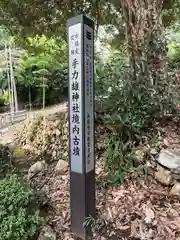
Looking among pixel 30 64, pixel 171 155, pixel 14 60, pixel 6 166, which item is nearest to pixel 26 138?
pixel 6 166

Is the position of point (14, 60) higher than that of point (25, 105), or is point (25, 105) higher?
point (14, 60)

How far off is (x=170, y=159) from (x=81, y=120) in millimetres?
910

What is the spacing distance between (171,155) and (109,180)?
1.95 ft

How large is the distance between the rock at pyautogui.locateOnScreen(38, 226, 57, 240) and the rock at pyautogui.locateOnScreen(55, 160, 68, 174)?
3.01 feet

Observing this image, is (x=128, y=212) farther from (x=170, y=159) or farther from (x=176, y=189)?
(x=170, y=159)

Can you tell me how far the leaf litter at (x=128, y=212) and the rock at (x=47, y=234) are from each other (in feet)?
0.18

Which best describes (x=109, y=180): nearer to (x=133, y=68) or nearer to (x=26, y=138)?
(x=133, y=68)

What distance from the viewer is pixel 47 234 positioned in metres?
2.01

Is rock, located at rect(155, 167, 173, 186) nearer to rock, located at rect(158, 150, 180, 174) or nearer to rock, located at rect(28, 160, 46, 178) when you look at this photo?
rock, located at rect(158, 150, 180, 174)

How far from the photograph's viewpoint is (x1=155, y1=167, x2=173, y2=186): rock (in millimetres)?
2291

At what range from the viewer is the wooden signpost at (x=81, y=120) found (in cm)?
187

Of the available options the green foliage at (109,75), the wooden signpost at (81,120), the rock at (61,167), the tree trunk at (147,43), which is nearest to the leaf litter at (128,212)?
the wooden signpost at (81,120)

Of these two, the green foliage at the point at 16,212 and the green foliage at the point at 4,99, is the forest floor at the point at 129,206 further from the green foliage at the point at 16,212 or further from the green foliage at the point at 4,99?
the green foliage at the point at 4,99

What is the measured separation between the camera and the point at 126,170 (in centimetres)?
248
